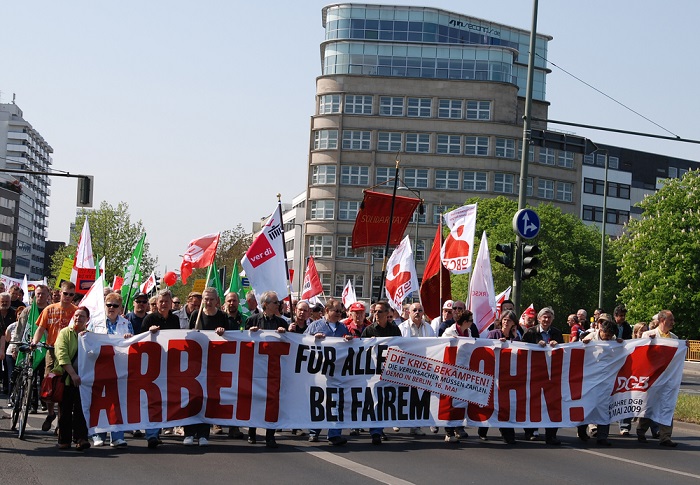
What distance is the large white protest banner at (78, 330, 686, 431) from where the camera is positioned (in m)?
13.2

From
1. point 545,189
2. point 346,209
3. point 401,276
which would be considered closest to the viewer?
point 401,276

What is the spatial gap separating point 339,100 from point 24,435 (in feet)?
289

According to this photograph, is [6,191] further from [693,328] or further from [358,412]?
[358,412]

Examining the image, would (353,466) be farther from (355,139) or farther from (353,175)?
(355,139)

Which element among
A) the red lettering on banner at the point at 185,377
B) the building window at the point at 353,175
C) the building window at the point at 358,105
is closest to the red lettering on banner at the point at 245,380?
the red lettering on banner at the point at 185,377

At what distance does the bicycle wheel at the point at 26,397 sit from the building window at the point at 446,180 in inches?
3452

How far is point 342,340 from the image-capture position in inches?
556

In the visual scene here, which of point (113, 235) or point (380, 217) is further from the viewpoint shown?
point (113, 235)

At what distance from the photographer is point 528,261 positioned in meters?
22.1

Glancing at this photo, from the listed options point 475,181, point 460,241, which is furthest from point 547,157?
point 460,241

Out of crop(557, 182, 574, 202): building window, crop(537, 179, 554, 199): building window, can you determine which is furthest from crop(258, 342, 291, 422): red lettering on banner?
crop(557, 182, 574, 202): building window

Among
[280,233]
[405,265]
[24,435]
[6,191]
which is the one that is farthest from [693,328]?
[6,191]

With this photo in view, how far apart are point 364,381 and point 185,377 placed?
2.27 metres

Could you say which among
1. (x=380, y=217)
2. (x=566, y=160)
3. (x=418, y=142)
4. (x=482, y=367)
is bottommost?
(x=482, y=367)
